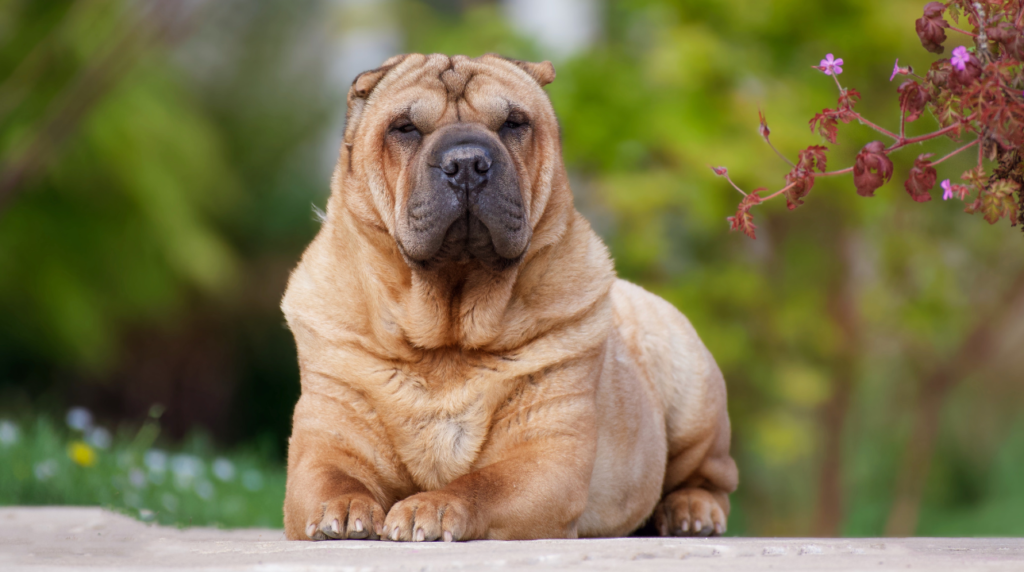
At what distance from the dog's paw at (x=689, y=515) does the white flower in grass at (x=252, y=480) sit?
2801mm

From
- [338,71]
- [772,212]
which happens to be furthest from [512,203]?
[338,71]

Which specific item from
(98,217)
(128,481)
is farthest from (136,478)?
(98,217)

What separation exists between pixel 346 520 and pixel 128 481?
262cm

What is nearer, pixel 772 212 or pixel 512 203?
pixel 512 203

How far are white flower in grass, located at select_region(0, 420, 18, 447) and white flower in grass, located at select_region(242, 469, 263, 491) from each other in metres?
1.27

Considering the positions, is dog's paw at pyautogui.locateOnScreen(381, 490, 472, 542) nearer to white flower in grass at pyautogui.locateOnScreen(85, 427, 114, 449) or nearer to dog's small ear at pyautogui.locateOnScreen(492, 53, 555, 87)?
dog's small ear at pyautogui.locateOnScreen(492, 53, 555, 87)

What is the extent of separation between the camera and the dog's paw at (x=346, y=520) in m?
2.94

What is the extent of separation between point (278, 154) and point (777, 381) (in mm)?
7686

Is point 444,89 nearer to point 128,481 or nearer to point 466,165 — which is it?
point 466,165

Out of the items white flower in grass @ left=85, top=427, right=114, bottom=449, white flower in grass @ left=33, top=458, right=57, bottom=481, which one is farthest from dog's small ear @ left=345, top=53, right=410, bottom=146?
white flower in grass @ left=85, top=427, right=114, bottom=449

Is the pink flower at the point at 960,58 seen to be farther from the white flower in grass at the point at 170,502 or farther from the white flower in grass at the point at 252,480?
the white flower in grass at the point at 252,480

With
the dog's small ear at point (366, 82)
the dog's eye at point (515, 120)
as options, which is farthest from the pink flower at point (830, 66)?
the dog's small ear at point (366, 82)

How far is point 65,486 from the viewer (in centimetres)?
481

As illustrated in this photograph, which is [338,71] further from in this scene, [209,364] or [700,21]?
[700,21]
